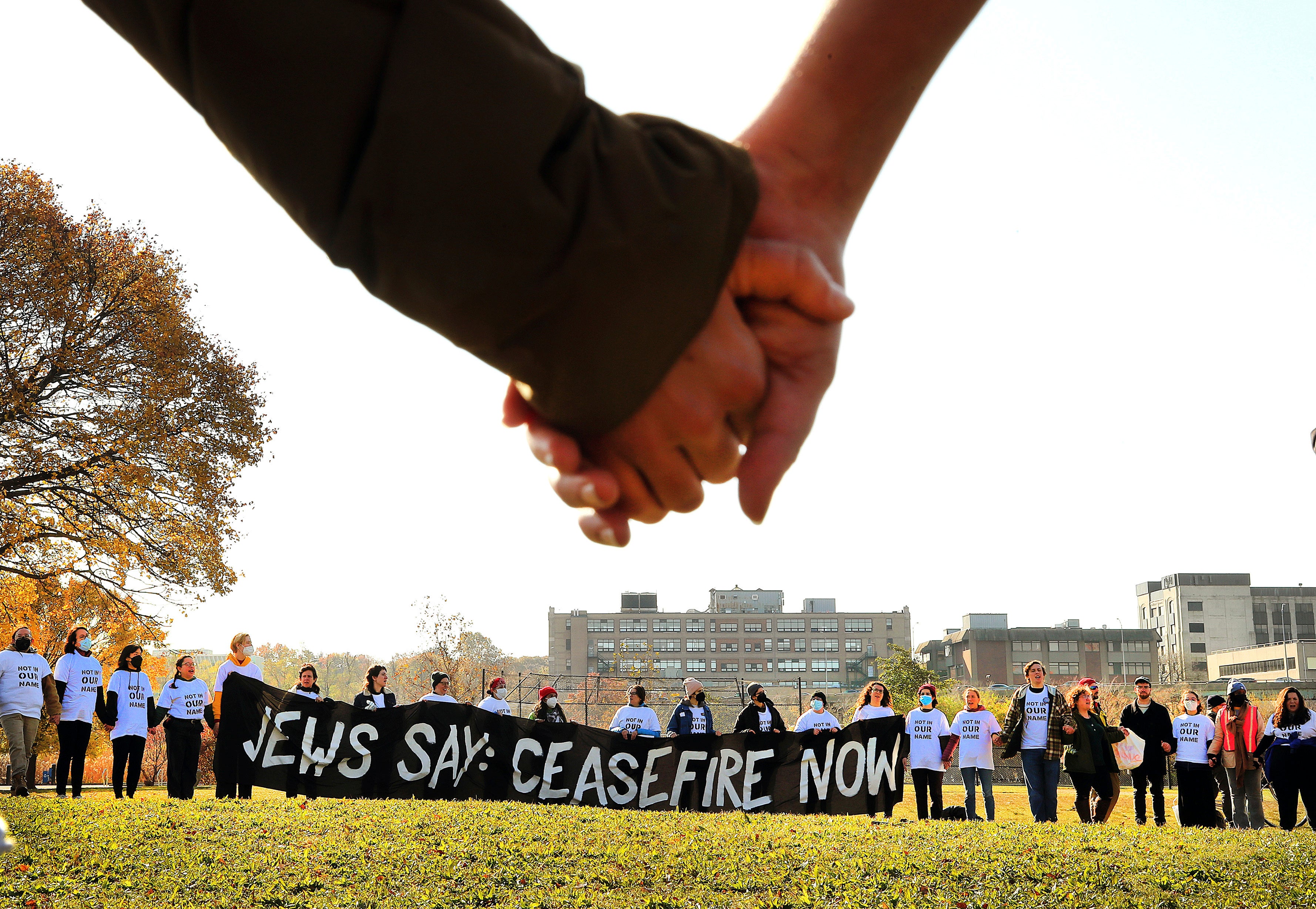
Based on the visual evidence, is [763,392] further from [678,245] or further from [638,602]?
[638,602]

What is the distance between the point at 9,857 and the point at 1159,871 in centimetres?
866

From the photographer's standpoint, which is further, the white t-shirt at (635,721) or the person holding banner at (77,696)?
the white t-shirt at (635,721)

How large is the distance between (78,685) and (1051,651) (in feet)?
343

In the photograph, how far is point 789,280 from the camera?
1264mm

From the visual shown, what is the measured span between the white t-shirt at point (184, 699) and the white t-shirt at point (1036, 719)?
8.90m

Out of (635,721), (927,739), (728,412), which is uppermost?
(728,412)

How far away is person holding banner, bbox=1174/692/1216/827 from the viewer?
11.7 meters

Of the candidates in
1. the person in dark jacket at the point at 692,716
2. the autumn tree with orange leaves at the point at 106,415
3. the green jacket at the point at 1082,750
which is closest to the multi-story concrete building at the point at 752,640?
the autumn tree with orange leaves at the point at 106,415

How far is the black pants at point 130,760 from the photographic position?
11422mm

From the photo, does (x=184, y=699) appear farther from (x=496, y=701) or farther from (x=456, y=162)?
(x=456, y=162)

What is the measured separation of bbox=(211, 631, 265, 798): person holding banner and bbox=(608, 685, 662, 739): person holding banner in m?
4.38

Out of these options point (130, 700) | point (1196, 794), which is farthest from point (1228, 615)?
point (130, 700)

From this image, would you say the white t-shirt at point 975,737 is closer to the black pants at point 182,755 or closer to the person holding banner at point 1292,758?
the person holding banner at point 1292,758

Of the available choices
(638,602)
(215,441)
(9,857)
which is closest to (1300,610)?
(638,602)
